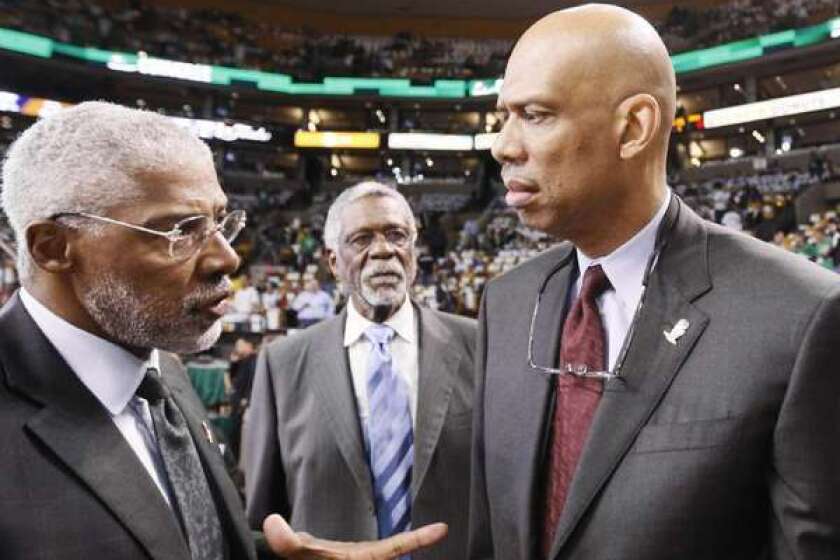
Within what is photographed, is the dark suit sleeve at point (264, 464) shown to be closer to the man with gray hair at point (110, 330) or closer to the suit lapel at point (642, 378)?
the man with gray hair at point (110, 330)

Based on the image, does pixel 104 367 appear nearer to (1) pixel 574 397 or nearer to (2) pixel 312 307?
(1) pixel 574 397

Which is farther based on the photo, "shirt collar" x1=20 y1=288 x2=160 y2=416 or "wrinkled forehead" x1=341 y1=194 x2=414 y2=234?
"wrinkled forehead" x1=341 y1=194 x2=414 y2=234

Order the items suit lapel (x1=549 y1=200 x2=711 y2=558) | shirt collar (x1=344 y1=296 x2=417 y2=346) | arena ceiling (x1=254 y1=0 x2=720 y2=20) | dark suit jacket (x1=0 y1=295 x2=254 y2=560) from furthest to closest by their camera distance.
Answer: arena ceiling (x1=254 y1=0 x2=720 y2=20) < shirt collar (x1=344 y1=296 x2=417 y2=346) < suit lapel (x1=549 y1=200 x2=711 y2=558) < dark suit jacket (x1=0 y1=295 x2=254 y2=560)

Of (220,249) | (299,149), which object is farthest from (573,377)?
(299,149)

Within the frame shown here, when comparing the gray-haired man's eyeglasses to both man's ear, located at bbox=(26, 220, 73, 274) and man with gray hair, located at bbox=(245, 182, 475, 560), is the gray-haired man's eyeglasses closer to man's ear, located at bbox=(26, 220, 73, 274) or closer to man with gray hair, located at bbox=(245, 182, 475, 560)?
man's ear, located at bbox=(26, 220, 73, 274)

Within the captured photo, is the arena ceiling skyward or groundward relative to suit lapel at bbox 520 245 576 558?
skyward

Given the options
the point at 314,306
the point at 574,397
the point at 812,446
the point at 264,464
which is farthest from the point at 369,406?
the point at 314,306

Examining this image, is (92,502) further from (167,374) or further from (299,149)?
(299,149)

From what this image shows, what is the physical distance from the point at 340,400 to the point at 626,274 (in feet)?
4.12

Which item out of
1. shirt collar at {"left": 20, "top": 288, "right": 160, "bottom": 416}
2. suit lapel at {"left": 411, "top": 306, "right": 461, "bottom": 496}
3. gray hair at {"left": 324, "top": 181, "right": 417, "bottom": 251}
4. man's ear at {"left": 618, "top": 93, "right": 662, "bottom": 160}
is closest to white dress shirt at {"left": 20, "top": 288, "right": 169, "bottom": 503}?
shirt collar at {"left": 20, "top": 288, "right": 160, "bottom": 416}

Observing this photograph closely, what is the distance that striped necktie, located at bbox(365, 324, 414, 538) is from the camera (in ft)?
7.59

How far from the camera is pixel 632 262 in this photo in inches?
56.3

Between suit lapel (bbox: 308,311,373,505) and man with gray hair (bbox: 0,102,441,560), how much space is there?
0.85m

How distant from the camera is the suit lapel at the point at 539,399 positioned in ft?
4.61
